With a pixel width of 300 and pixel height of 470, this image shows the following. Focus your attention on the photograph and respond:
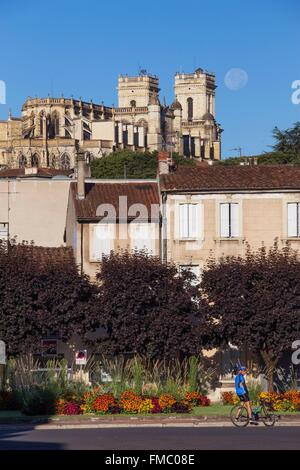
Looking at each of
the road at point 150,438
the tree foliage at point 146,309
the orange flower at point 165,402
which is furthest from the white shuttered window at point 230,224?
the road at point 150,438

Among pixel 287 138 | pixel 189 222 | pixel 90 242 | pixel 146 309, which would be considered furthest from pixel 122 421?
pixel 287 138

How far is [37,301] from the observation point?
60000 mm

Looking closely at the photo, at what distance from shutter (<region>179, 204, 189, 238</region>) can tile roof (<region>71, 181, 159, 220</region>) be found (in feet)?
3.78

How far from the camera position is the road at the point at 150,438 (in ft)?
111

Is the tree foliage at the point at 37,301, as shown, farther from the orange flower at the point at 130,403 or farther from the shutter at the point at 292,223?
the orange flower at the point at 130,403

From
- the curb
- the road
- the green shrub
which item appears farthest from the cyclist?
the green shrub

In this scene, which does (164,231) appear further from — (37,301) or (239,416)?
(239,416)

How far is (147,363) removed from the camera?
5875cm

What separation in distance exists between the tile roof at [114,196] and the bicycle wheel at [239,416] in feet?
73.7


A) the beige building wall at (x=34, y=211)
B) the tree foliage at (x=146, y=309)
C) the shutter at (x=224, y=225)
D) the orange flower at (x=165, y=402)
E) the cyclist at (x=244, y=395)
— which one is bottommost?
the orange flower at (x=165, y=402)

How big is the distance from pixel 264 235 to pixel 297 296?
5602mm
